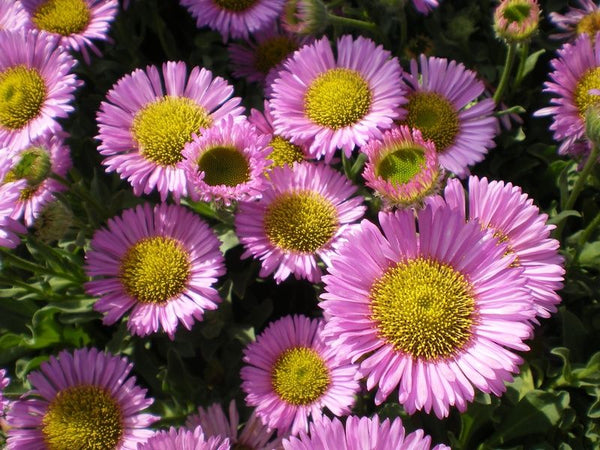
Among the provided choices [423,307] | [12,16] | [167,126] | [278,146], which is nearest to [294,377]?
[423,307]

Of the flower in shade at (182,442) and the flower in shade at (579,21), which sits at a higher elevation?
the flower in shade at (579,21)

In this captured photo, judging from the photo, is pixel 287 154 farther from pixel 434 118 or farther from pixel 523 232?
pixel 523 232

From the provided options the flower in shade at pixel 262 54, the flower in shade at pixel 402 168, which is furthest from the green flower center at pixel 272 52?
the flower in shade at pixel 402 168

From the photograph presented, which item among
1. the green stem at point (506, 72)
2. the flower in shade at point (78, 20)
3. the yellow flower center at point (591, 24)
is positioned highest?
the yellow flower center at point (591, 24)

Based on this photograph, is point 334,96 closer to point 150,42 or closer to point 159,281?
point 159,281

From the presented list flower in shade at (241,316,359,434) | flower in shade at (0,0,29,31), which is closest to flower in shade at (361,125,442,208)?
flower in shade at (241,316,359,434)

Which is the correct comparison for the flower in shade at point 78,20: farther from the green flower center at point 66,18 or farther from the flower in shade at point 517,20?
the flower in shade at point 517,20

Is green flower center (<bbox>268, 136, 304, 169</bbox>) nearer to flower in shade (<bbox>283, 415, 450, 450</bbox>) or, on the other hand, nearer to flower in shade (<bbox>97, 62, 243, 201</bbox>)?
flower in shade (<bbox>97, 62, 243, 201</bbox>)
